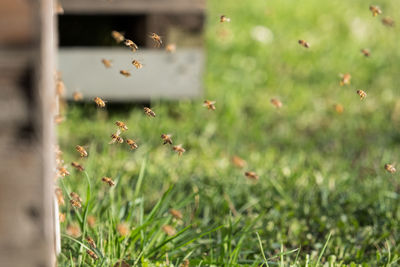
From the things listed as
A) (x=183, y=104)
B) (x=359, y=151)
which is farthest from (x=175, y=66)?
(x=359, y=151)

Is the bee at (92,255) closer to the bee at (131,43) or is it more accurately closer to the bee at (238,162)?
the bee at (131,43)

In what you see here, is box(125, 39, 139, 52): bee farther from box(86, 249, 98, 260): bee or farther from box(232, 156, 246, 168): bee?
box(232, 156, 246, 168): bee

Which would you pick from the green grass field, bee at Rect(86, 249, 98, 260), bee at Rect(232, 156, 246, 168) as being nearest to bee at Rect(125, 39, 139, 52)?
the green grass field

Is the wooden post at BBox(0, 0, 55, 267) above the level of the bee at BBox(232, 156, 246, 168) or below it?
above

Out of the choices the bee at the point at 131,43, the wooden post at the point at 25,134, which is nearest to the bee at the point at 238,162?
the bee at the point at 131,43

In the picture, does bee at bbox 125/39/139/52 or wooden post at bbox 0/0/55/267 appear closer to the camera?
wooden post at bbox 0/0/55/267

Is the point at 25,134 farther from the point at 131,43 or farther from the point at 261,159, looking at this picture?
the point at 261,159

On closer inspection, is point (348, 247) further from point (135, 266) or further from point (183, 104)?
point (183, 104)

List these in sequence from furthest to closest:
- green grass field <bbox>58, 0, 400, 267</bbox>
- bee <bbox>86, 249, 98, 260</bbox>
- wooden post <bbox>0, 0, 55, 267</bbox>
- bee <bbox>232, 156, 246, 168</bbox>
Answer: bee <bbox>232, 156, 246, 168</bbox>
green grass field <bbox>58, 0, 400, 267</bbox>
bee <bbox>86, 249, 98, 260</bbox>
wooden post <bbox>0, 0, 55, 267</bbox>
